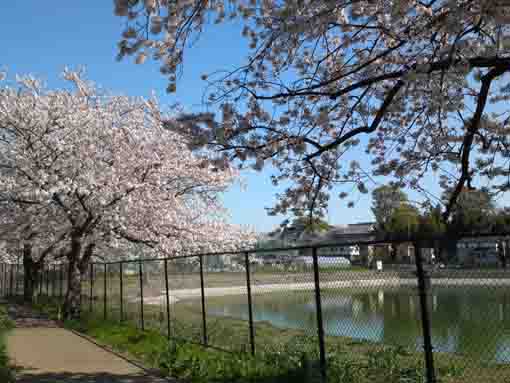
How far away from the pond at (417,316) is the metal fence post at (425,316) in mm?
138

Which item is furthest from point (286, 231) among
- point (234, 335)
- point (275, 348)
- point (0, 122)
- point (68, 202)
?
point (0, 122)

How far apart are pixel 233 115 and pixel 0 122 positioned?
11608 millimetres

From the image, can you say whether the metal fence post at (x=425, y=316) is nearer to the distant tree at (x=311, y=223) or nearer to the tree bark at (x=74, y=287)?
the distant tree at (x=311, y=223)

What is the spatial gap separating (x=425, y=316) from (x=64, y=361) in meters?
7.04

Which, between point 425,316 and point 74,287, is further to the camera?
point 74,287

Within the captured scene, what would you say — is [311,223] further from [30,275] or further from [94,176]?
[30,275]

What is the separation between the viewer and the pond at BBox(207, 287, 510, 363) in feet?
18.1

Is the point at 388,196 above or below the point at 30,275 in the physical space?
above

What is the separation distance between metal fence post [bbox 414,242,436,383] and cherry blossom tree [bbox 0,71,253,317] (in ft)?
34.5

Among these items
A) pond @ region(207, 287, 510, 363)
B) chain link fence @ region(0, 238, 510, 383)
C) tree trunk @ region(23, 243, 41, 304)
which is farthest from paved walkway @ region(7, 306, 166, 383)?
tree trunk @ region(23, 243, 41, 304)

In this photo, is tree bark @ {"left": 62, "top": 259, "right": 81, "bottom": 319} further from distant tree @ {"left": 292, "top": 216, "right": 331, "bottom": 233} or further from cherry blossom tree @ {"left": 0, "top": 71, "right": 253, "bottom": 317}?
distant tree @ {"left": 292, "top": 216, "right": 331, "bottom": 233}

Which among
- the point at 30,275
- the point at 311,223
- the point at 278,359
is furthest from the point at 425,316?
the point at 30,275

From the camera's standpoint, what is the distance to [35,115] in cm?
1712

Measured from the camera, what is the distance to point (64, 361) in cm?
1011
